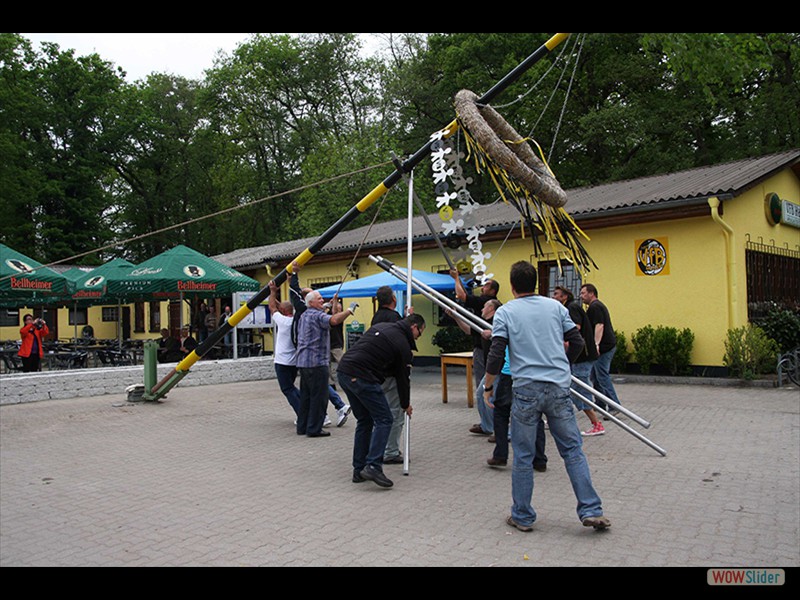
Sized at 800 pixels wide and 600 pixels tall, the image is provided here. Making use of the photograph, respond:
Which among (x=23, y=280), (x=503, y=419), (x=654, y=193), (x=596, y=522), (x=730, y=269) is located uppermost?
(x=654, y=193)

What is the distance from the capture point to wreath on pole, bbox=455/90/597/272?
21.6ft

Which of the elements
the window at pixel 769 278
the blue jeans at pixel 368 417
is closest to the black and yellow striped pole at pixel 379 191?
the blue jeans at pixel 368 417

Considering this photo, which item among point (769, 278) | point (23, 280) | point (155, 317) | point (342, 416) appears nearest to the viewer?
point (342, 416)

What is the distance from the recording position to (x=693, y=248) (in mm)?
13453

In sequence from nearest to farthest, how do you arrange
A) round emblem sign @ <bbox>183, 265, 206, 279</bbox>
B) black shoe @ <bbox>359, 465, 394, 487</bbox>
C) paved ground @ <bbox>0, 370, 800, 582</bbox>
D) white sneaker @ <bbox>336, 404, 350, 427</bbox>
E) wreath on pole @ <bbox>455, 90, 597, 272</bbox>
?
paved ground @ <bbox>0, 370, 800, 582</bbox>
black shoe @ <bbox>359, 465, 394, 487</bbox>
wreath on pole @ <bbox>455, 90, 597, 272</bbox>
white sneaker @ <bbox>336, 404, 350, 427</bbox>
round emblem sign @ <bbox>183, 265, 206, 279</bbox>

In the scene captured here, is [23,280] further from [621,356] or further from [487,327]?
[621,356]

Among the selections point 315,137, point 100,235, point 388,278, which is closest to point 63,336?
point 100,235

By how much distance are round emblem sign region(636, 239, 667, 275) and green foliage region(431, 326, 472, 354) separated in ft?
17.4

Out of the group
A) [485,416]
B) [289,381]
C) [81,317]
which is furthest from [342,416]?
[81,317]

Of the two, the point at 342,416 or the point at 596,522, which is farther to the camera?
the point at 342,416

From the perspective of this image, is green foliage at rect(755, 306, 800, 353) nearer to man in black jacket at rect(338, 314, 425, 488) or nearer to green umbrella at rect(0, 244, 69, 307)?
man in black jacket at rect(338, 314, 425, 488)

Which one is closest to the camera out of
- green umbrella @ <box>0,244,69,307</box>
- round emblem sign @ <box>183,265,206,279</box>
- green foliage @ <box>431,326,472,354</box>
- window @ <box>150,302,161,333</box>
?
green umbrella @ <box>0,244,69,307</box>

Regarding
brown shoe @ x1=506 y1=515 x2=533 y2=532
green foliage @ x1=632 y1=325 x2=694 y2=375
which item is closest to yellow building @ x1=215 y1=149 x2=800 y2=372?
green foliage @ x1=632 y1=325 x2=694 y2=375

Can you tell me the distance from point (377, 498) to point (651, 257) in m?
10.5
